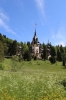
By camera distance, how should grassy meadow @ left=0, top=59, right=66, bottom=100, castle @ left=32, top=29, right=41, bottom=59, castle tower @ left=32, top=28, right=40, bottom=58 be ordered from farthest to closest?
castle tower @ left=32, top=28, right=40, bottom=58 < castle @ left=32, top=29, right=41, bottom=59 < grassy meadow @ left=0, top=59, right=66, bottom=100

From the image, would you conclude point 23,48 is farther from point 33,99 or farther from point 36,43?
point 33,99

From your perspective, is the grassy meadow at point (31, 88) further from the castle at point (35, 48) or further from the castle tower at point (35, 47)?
the castle tower at point (35, 47)

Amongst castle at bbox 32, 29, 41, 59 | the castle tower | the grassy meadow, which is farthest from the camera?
the castle tower

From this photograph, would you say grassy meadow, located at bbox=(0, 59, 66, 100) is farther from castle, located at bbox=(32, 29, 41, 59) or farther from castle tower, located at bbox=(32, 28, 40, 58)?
castle tower, located at bbox=(32, 28, 40, 58)

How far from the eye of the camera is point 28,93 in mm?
16406

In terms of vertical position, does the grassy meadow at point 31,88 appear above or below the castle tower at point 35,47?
below

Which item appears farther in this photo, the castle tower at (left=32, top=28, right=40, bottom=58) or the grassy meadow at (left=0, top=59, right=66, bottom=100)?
the castle tower at (left=32, top=28, right=40, bottom=58)

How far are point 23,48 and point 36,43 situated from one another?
11563mm

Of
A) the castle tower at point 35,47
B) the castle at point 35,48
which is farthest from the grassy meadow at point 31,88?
the castle tower at point 35,47

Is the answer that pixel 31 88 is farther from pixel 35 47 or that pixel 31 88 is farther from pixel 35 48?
pixel 35 47

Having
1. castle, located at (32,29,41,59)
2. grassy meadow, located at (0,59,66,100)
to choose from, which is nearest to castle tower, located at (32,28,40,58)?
castle, located at (32,29,41,59)

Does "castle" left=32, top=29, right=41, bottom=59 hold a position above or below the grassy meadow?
above

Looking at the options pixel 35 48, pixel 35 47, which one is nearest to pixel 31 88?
pixel 35 48

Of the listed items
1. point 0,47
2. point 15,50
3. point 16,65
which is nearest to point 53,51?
point 15,50
